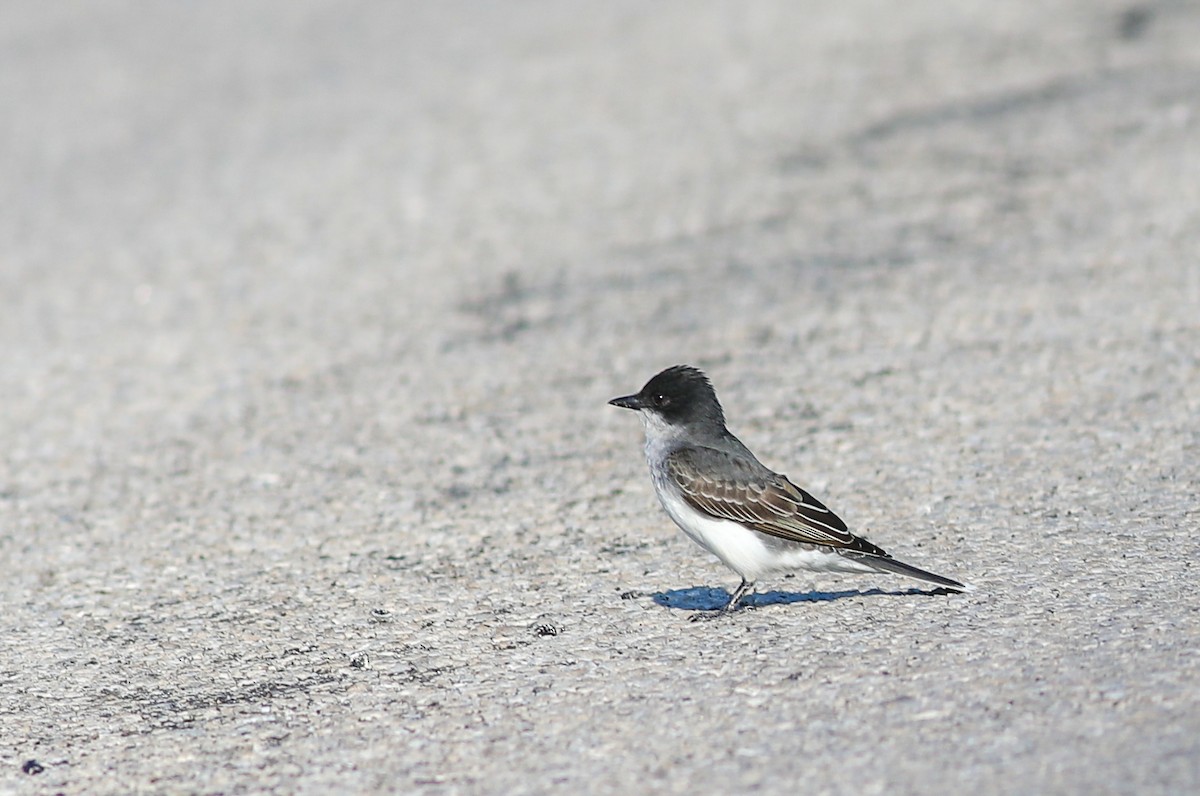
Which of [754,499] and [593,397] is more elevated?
[754,499]

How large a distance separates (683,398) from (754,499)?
68 centimetres

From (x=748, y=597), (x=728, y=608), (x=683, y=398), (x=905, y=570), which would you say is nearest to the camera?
(x=905, y=570)

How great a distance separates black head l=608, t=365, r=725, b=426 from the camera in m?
6.96

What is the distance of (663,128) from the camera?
15.6 m

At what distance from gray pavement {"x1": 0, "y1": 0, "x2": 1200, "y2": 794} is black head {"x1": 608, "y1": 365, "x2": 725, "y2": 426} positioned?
0.72 metres

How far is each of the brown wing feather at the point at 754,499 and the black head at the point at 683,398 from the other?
233 millimetres

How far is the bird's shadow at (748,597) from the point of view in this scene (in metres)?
6.56

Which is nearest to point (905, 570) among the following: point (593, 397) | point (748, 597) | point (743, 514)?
point (743, 514)

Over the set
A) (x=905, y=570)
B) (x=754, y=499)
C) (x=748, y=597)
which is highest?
(x=754, y=499)

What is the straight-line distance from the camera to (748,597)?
22.2ft

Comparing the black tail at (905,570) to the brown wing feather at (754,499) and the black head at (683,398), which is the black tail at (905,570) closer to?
the brown wing feather at (754,499)

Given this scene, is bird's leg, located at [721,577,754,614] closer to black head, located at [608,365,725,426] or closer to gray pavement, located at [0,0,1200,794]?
gray pavement, located at [0,0,1200,794]

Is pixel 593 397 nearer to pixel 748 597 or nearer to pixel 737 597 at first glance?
pixel 748 597

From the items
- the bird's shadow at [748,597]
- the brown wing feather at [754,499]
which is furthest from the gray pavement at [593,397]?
the brown wing feather at [754,499]
